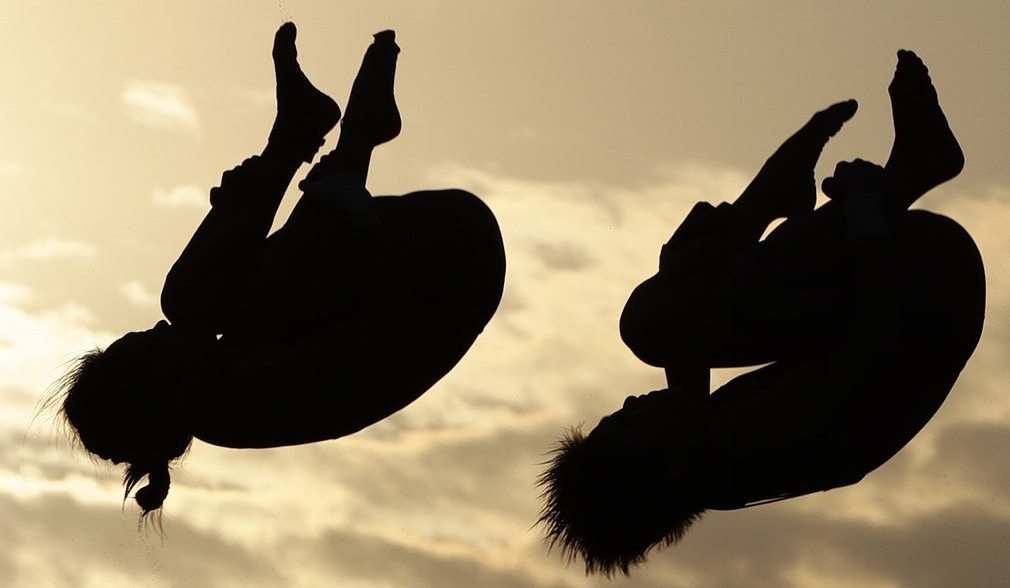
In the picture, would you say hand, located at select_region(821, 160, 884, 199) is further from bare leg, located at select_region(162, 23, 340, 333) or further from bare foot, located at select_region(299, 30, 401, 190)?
bare leg, located at select_region(162, 23, 340, 333)

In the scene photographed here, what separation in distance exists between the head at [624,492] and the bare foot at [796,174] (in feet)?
2.57

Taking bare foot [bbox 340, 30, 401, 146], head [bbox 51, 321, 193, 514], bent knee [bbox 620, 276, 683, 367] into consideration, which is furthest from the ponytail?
bent knee [bbox 620, 276, 683, 367]

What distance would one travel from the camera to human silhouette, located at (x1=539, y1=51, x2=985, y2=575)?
19.5ft

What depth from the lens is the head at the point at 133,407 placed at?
21.7 ft

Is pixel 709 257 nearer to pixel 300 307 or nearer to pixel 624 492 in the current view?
pixel 624 492

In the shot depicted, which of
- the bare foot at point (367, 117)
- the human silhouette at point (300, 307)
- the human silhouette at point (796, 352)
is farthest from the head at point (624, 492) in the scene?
the bare foot at point (367, 117)

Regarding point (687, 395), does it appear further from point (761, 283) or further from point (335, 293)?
point (335, 293)

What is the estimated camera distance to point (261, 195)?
264 inches

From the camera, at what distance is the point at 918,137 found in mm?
6082

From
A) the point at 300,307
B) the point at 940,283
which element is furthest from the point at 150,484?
the point at 940,283

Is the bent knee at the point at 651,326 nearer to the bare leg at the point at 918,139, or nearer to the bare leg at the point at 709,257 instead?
the bare leg at the point at 709,257

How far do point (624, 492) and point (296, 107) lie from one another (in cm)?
182

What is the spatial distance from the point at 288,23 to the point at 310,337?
1.12m

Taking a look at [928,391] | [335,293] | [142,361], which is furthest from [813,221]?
[142,361]
